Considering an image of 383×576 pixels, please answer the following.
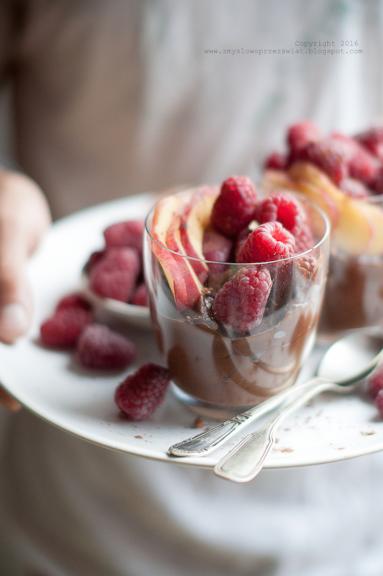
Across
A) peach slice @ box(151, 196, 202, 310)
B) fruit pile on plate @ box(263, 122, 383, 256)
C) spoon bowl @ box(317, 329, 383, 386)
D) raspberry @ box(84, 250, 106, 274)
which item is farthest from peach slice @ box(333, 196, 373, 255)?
raspberry @ box(84, 250, 106, 274)

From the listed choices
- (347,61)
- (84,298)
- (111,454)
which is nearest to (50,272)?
(84,298)

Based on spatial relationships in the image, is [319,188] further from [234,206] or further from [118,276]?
[118,276]

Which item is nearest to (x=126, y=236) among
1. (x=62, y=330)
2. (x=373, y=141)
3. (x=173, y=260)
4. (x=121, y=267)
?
(x=121, y=267)

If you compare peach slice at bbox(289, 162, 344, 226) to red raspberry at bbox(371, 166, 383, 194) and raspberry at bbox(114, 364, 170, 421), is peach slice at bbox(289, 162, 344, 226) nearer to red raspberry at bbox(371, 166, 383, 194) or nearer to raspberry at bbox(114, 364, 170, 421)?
red raspberry at bbox(371, 166, 383, 194)

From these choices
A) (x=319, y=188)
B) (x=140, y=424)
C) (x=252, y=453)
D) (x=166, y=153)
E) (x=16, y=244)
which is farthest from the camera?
(x=166, y=153)

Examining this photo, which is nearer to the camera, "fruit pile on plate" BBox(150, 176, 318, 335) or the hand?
"fruit pile on plate" BBox(150, 176, 318, 335)

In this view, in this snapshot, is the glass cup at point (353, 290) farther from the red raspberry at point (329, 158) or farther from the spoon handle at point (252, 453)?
the spoon handle at point (252, 453)

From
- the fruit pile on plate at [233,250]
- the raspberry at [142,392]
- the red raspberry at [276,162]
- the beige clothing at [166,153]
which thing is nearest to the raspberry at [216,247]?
the fruit pile on plate at [233,250]
